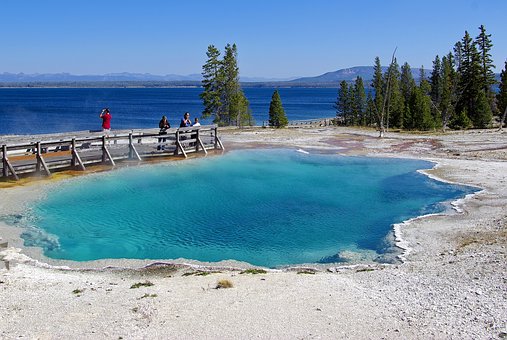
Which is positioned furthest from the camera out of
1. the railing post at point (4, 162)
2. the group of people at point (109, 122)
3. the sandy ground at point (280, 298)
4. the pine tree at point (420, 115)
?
the pine tree at point (420, 115)

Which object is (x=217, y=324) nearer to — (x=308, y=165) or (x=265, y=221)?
(x=265, y=221)

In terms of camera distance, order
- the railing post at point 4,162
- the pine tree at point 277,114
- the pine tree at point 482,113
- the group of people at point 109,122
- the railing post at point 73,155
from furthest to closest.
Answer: the pine tree at point 277,114
the pine tree at point 482,113
the group of people at point 109,122
the railing post at point 73,155
the railing post at point 4,162

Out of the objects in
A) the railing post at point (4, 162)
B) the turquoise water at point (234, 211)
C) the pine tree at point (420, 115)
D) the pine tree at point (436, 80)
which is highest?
the pine tree at point (436, 80)

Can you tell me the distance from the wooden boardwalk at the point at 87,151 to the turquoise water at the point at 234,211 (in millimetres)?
1747

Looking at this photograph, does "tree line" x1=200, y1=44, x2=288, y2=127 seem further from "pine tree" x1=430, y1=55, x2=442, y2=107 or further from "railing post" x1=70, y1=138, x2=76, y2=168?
"pine tree" x1=430, y1=55, x2=442, y2=107

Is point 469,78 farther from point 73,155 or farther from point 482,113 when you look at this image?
point 73,155

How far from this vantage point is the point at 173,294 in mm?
9438

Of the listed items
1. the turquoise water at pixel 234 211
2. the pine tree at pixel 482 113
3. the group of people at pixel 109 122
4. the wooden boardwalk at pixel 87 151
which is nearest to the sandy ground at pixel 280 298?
the turquoise water at pixel 234 211

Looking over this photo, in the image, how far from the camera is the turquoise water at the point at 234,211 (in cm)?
1368

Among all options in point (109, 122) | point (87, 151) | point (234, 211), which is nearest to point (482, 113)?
point (109, 122)

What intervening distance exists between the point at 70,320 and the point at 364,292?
205 inches

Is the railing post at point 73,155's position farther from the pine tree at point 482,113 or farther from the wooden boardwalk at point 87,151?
the pine tree at point 482,113

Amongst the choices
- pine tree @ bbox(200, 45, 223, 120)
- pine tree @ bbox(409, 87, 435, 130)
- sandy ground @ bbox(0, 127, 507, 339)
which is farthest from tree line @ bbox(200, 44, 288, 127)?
sandy ground @ bbox(0, 127, 507, 339)

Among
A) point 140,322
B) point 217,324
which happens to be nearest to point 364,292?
point 217,324
